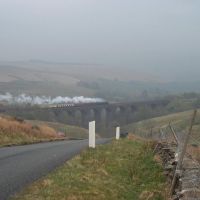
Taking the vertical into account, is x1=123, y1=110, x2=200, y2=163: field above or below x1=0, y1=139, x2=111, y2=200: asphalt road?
above

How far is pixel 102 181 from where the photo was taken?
14023 millimetres

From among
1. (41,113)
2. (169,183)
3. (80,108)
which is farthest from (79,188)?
(80,108)

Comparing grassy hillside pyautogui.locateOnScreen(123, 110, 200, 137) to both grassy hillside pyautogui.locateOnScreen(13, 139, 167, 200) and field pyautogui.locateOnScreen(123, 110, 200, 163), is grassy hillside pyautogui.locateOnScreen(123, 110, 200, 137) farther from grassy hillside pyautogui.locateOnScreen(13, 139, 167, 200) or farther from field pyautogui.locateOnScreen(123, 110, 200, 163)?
grassy hillside pyautogui.locateOnScreen(13, 139, 167, 200)

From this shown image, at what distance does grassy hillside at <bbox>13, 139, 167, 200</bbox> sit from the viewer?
12023 mm

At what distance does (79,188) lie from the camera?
12688 mm

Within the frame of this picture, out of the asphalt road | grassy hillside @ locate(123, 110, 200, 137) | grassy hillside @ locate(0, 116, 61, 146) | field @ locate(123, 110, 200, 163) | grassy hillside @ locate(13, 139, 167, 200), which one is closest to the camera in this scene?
grassy hillside @ locate(13, 139, 167, 200)

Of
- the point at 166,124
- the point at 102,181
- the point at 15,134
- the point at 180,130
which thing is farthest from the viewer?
the point at 166,124

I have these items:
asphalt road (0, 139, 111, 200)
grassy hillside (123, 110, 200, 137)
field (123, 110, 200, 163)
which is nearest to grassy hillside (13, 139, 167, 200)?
asphalt road (0, 139, 111, 200)

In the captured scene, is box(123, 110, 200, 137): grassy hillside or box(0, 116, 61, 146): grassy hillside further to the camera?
box(123, 110, 200, 137): grassy hillside

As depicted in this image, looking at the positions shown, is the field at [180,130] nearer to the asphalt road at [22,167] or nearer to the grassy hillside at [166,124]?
the grassy hillside at [166,124]

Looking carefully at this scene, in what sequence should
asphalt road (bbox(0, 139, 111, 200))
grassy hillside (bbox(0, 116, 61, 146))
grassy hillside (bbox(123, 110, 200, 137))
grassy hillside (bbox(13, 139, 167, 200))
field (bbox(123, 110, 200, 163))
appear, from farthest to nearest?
1. grassy hillside (bbox(123, 110, 200, 137))
2. grassy hillside (bbox(0, 116, 61, 146))
3. field (bbox(123, 110, 200, 163))
4. asphalt road (bbox(0, 139, 111, 200))
5. grassy hillside (bbox(13, 139, 167, 200))

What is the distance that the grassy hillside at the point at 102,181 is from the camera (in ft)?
39.4

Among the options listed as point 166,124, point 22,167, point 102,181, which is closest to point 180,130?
point 22,167

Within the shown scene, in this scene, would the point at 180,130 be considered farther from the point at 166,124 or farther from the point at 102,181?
the point at 166,124
